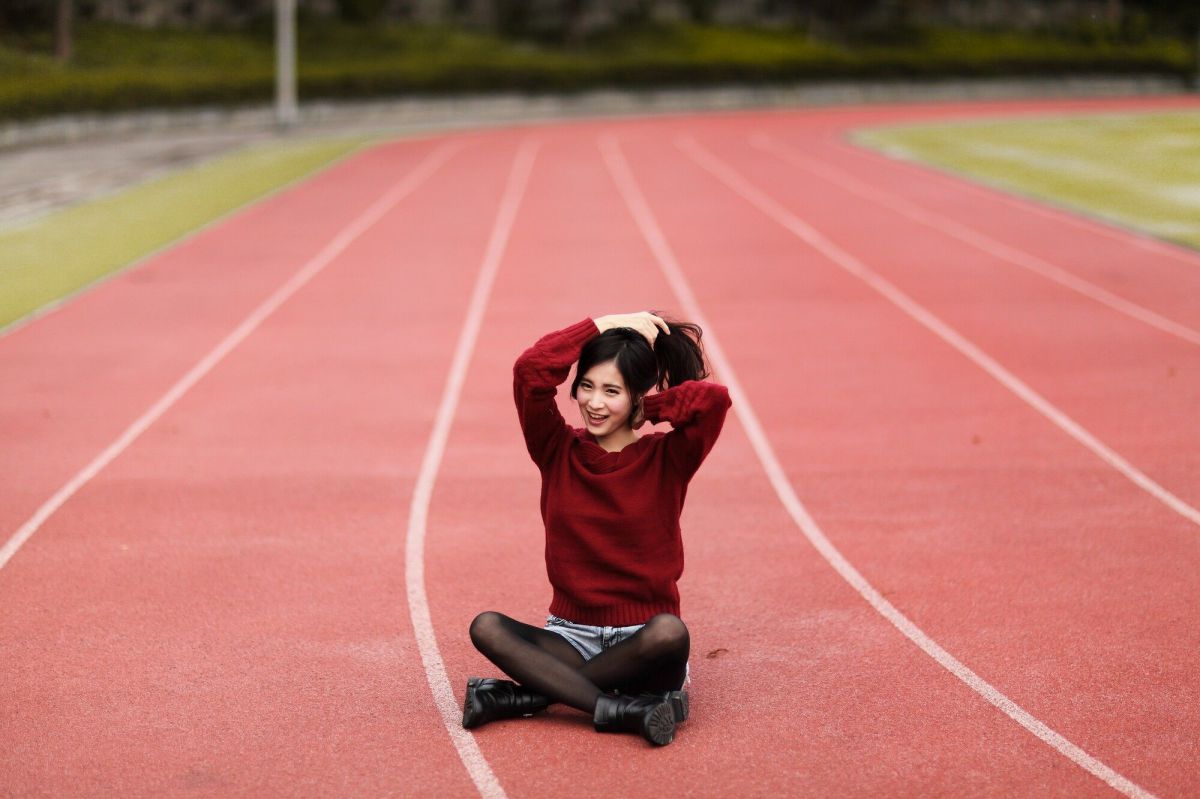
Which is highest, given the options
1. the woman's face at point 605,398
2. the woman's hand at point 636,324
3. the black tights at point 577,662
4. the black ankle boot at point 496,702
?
the woman's hand at point 636,324

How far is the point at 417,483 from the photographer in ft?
28.1

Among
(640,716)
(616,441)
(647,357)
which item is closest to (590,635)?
(640,716)

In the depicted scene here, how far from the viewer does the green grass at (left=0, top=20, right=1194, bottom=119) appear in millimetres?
34969

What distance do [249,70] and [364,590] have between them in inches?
1404

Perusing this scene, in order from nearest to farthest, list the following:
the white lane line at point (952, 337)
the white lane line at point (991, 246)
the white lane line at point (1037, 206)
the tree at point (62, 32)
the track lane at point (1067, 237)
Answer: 1. the white lane line at point (952, 337)
2. the white lane line at point (991, 246)
3. the track lane at point (1067, 237)
4. the white lane line at point (1037, 206)
5. the tree at point (62, 32)

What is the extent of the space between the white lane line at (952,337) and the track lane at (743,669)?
2.13 metres

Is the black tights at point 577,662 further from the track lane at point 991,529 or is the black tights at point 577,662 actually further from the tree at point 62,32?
the tree at point 62,32

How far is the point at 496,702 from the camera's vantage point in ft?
16.4

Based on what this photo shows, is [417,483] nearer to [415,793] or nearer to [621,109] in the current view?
[415,793]

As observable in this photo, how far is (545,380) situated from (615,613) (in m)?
0.80

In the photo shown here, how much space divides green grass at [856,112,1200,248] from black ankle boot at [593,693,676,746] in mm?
14767

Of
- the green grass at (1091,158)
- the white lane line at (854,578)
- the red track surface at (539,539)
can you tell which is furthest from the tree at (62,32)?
the white lane line at (854,578)

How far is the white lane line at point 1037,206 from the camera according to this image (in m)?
17.7

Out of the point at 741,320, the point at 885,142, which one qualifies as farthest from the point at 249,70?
the point at 741,320
